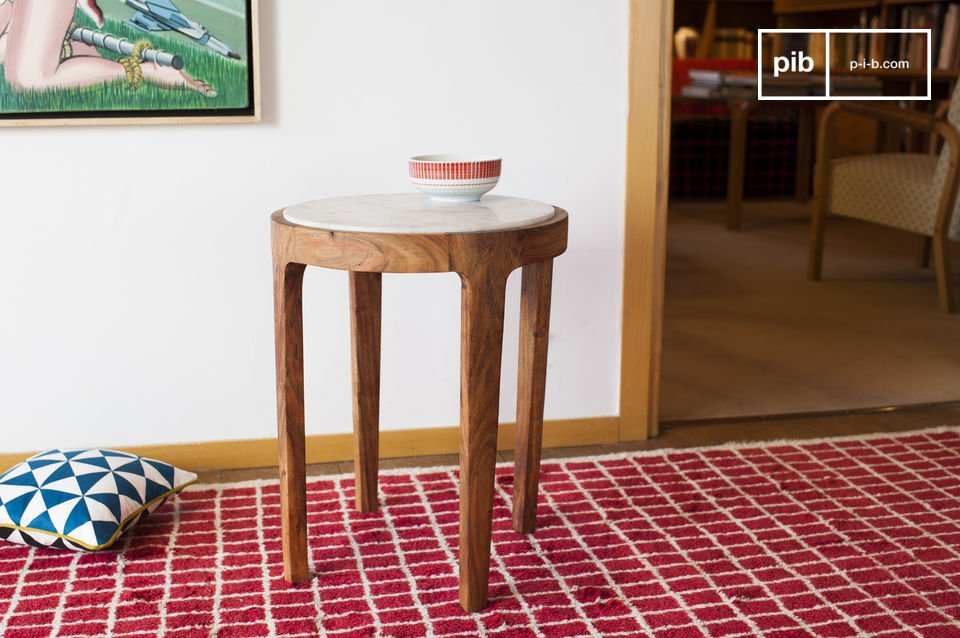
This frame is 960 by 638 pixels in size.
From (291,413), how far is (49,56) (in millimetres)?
829

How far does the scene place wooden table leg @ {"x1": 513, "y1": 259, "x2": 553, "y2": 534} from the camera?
1746mm

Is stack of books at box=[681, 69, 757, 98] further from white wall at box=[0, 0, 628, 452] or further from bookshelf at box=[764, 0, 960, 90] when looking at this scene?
white wall at box=[0, 0, 628, 452]

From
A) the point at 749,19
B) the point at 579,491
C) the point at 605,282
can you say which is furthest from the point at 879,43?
the point at 579,491

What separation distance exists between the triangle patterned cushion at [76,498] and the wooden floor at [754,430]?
0.97 ft

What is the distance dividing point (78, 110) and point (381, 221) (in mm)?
763

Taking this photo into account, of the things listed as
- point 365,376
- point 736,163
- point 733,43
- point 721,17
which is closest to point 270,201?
point 365,376

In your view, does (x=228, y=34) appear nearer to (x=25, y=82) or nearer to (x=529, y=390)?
(x=25, y=82)

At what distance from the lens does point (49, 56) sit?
1895 millimetres

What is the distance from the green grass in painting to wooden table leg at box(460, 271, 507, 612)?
0.76 m

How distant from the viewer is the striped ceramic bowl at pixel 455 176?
1.62 meters

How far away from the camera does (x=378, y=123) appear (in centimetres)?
207

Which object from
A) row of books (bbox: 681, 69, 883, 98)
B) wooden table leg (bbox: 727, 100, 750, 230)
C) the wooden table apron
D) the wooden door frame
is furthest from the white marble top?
row of books (bbox: 681, 69, 883, 98)

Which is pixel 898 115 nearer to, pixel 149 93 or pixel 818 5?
pixel 818 5

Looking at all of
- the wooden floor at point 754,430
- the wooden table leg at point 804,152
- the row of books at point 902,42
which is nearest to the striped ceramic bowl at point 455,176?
the wooden floor at point 754,430
